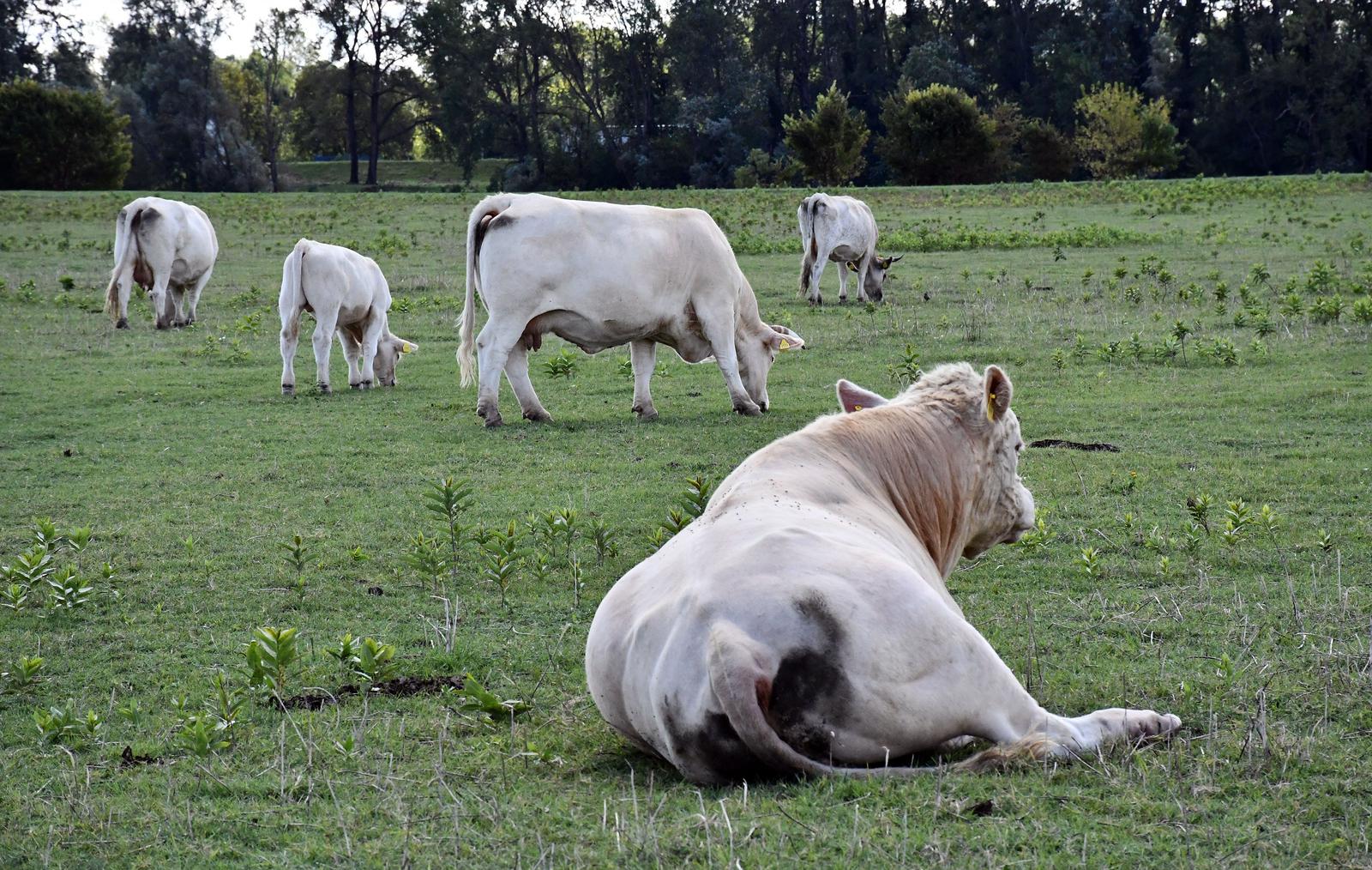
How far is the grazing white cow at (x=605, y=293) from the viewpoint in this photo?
12250 mm

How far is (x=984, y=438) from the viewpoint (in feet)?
18.9

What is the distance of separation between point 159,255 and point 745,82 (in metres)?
51.0

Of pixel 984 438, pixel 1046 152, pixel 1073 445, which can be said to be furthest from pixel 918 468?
pixel 1046 152

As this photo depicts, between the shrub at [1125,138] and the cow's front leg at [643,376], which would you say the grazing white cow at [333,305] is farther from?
the shrub at [1125,138]

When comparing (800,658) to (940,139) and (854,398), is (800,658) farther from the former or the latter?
(940,139)

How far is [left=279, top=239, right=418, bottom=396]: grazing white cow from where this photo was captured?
1466 cm

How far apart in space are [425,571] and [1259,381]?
8795 mm

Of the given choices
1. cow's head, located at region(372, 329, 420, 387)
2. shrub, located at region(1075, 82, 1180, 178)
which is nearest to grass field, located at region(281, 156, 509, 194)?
shrub, located at region(1075, 82, 1180, 178)

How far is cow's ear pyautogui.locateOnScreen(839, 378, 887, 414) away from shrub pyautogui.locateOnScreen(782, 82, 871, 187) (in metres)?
47.4

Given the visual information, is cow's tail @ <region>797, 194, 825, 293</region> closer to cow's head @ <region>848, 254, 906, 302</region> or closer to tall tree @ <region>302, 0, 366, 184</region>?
cow's head @ <region>848, 254, 906, 302</region>

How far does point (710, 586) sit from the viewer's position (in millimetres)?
4258

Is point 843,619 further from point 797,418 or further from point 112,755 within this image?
point 797,418

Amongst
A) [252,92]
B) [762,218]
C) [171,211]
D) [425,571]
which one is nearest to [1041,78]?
[762,218]

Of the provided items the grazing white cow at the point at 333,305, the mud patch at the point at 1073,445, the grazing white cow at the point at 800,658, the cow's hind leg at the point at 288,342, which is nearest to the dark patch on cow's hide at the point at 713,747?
the grazing white cow at the point at 800,658
